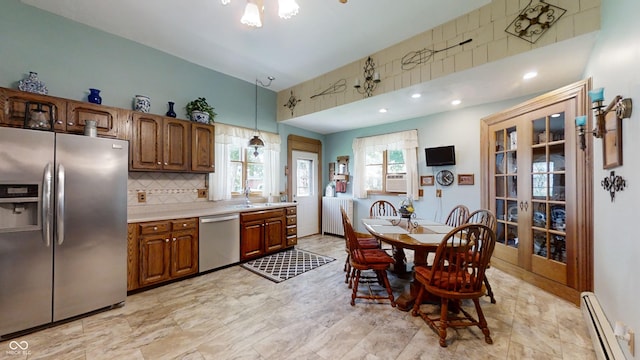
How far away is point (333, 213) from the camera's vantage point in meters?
5.60

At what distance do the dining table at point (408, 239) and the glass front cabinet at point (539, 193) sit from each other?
1187 mm

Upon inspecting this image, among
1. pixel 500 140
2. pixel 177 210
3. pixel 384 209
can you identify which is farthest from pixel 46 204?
pixel 500 140

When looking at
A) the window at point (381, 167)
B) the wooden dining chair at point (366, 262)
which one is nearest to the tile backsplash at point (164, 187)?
the wooden dining chair at point (366, 262)

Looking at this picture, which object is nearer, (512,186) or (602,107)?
(602,107)

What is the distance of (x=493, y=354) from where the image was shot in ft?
5.85

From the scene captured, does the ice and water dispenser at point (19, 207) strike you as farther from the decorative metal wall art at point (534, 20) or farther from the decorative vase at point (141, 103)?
the decorative metal wall art at point (534, 20)

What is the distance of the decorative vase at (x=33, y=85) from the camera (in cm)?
243

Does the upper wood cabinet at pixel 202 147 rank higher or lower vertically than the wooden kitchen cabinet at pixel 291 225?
higher

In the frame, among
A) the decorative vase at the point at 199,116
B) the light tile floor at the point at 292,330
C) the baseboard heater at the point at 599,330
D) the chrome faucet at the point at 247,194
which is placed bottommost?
the light tile floor at the point at 292,330

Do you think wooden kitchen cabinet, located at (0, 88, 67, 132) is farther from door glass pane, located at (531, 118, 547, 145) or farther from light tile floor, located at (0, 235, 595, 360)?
door glass pane, located at (531, 118, 547, 145)

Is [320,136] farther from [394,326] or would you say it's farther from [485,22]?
[394,326]

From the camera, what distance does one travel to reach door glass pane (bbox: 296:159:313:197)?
18.3 ft

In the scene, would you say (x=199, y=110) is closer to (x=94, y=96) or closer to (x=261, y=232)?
(x=94, y=96)

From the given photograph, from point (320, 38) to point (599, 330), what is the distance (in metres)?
3.84
